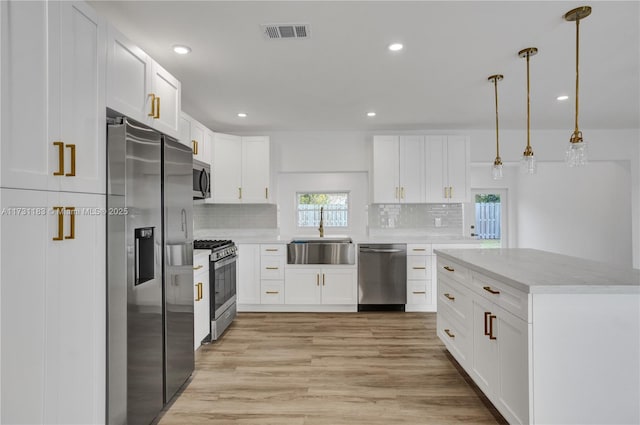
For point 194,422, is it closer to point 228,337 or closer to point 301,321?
point 228,337

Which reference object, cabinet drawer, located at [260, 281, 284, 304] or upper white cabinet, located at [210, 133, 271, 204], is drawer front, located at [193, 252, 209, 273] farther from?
upper white cabinet, located at [210, 133, 271, 204]

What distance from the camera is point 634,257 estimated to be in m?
5.23

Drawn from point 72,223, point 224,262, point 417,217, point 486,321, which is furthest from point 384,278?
point 72,223

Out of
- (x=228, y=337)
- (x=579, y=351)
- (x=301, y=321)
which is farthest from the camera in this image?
(x=301, y=321)

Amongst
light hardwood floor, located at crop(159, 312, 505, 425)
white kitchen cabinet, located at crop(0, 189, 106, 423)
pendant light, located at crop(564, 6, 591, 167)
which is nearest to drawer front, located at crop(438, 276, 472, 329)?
light hardwood floor, located at crop(159, 312, 505, 425)

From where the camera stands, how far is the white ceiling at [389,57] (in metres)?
2.17

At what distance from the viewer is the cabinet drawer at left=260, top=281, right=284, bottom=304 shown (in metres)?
4.64

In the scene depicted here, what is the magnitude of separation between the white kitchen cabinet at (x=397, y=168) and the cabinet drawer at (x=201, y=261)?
248cm

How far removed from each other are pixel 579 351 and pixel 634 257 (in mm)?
4897

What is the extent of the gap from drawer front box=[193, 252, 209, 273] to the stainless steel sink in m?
1.41

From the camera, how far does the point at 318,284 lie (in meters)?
4.64

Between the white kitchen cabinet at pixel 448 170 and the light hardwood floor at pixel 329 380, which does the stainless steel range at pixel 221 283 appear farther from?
the white kitchen cabinet at pixel 448 170

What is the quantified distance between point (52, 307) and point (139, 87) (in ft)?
4.28

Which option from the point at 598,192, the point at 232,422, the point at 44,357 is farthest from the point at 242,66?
the point at 598,192
